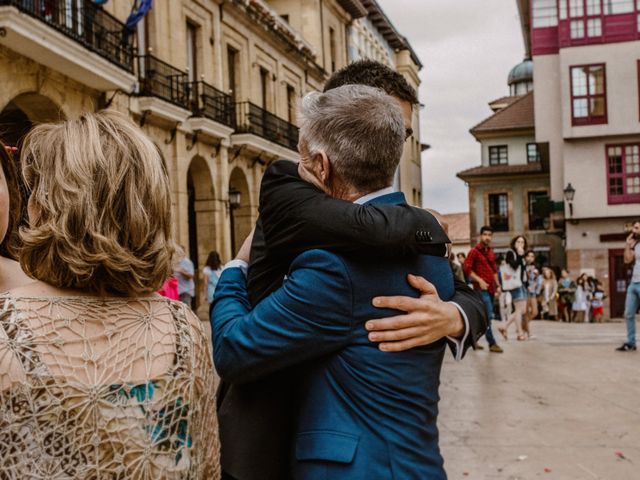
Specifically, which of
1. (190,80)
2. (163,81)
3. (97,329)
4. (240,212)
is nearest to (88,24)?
(163,81)

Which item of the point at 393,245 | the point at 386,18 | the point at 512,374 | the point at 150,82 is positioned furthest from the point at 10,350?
the point at 386,18

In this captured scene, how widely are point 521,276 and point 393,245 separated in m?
11.8

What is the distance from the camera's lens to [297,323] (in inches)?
73.7

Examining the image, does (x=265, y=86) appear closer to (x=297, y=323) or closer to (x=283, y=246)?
(x=283, y=246)

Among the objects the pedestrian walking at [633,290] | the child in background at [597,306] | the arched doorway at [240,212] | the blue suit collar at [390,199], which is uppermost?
the arched doorway at [240,212]

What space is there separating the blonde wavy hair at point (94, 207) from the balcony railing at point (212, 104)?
1971 cm

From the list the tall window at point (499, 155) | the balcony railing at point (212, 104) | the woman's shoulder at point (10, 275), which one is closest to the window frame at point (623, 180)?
the balcony railing at point (212, 104)

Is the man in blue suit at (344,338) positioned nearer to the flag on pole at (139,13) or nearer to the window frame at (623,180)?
the flag on pole at (139,13)

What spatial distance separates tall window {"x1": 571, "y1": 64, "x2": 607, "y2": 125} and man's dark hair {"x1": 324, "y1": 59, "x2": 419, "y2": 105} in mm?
30759

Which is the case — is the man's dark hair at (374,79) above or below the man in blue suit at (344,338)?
above

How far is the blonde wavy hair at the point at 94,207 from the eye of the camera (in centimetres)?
165

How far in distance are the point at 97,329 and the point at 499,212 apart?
47.9 meters

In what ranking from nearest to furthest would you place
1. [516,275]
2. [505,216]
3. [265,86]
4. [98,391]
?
[98,391], [516,275], [265,86], [505,216]

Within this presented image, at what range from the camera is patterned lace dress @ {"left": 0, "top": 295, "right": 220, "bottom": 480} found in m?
1.54
